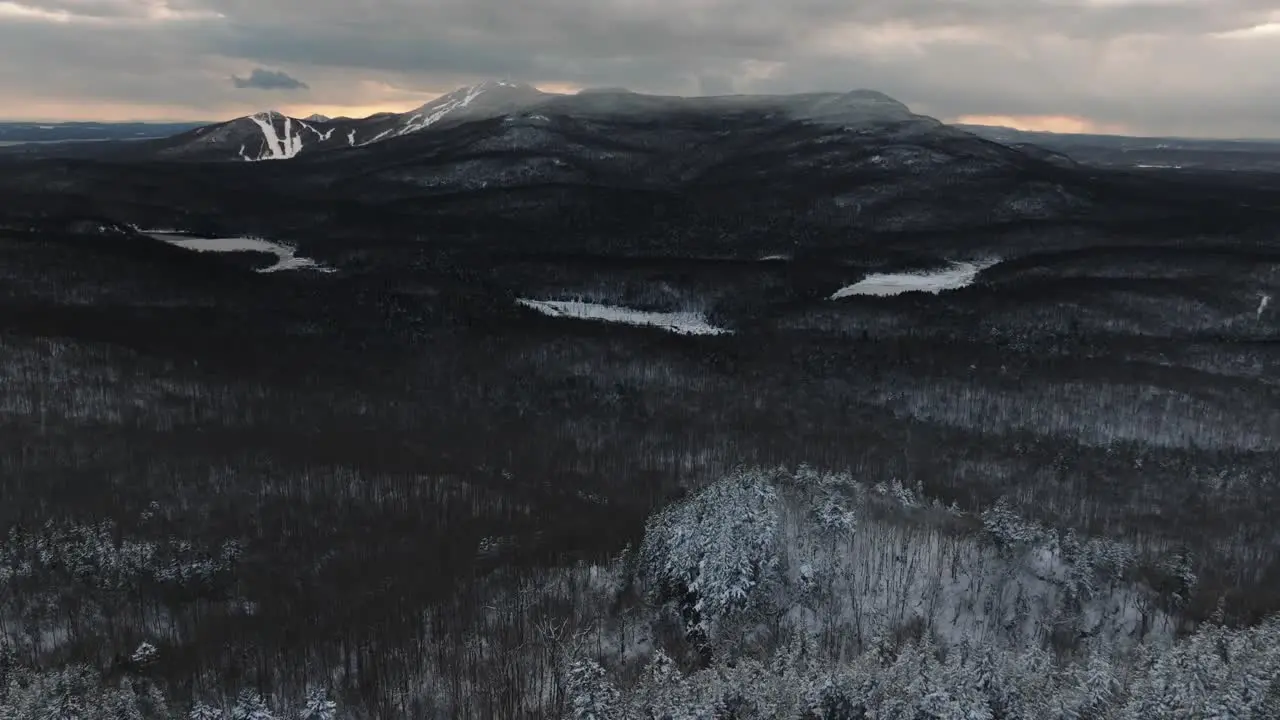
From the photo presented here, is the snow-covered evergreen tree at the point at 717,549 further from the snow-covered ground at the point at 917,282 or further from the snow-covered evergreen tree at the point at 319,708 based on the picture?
the snow-covered ground at the point at 917,282

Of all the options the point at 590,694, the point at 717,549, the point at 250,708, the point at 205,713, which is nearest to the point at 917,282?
the point at 717,549

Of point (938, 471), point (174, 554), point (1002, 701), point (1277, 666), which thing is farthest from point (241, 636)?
point (938, 471)

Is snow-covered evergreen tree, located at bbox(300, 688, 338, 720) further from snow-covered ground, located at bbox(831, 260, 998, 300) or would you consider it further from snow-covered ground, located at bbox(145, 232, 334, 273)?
snow-covered ground, located at bbox(145, 232, 334, 273)

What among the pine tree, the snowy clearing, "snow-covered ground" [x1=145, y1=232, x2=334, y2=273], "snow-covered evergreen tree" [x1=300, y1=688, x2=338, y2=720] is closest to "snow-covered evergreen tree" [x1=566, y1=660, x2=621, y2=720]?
"snow-covered evergreen tree" [x1=300, y1=688, x2=338, y2=720]

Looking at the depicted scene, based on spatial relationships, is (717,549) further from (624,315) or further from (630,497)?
(624,315)

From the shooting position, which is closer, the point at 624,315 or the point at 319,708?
the point at 319,708

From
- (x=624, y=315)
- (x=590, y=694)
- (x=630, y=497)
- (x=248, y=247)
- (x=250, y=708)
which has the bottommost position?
(x=630, y=497)
